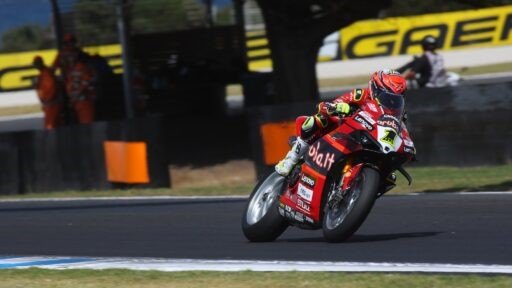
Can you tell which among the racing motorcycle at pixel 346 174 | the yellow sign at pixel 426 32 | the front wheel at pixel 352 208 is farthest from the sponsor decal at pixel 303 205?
the yellow sign at pixel 426 32

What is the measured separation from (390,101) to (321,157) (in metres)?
0.68

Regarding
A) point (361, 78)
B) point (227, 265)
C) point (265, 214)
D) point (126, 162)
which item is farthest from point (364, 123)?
point (361, 78)

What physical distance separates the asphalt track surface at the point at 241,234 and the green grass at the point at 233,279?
2.62 ft

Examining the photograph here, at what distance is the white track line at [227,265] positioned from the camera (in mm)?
7051

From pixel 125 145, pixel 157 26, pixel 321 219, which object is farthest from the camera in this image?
pixel 157 26

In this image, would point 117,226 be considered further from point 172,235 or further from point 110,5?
point 110,5

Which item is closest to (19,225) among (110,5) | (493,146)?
(493,146)

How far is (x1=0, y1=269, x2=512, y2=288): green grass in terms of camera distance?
646cm

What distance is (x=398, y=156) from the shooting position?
801 cm

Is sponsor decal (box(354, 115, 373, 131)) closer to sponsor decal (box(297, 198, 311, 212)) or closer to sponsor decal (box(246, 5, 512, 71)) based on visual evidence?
sponsor decal (box(297, 198, 311, 212))

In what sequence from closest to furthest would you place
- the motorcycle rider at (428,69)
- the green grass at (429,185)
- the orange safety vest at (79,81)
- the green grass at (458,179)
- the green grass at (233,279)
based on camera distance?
the green grass at (233,279) → the green grass at (458,179) → the green grass at (429,185) → the motorcycle rider at (428,69) → the orange safety vest at (79,81)

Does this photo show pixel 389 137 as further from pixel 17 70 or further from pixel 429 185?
pixel 17 70

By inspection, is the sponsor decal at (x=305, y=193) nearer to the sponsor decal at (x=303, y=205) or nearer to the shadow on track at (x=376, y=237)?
the sponsor decal at (x=303, y=205)

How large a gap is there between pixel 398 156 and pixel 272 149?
22.9ft
